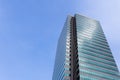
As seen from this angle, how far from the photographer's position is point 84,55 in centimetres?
9950

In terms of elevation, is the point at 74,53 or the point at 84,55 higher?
the point at 74,53

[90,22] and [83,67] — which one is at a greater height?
[90,22]

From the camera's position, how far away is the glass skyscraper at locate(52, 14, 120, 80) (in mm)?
89750

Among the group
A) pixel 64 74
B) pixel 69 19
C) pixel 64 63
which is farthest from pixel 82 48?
pixel 69 19

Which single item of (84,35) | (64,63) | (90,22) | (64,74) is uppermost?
(90,22)

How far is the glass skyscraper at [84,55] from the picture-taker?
8975 centimetres

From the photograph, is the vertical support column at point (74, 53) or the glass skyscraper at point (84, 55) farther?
the glass skyscraper at point (84, 55)

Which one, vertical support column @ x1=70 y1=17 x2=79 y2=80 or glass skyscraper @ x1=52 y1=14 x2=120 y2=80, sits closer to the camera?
vertical support column @ x1=70 y1=17 x2=79 y2=80

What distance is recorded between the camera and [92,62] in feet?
320

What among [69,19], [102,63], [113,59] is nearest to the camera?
[102,63]

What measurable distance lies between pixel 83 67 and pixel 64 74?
1059 centimetres

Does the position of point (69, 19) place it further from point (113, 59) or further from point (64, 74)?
point (64, 74)

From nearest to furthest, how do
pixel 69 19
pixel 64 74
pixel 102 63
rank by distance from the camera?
pixel 64 74 < pixel 102 63 < pixel 69 19

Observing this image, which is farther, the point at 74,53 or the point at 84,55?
the point at 74,53
